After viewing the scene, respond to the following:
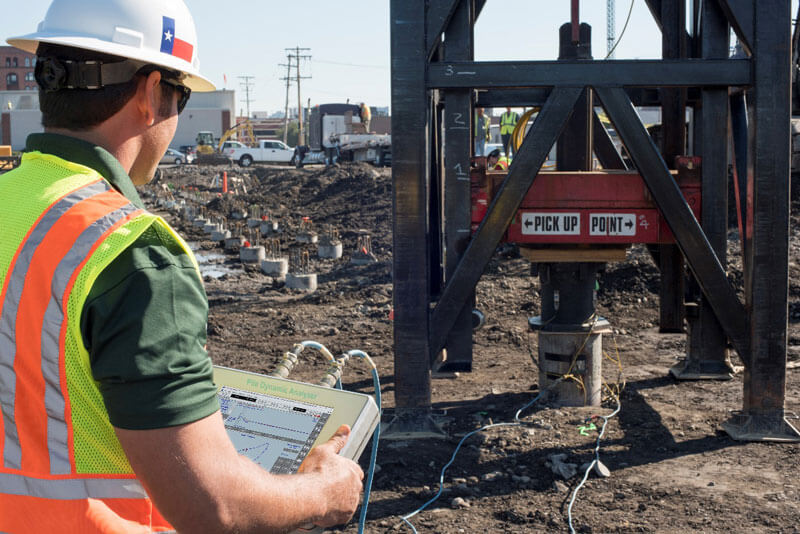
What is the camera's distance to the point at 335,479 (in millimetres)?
1888

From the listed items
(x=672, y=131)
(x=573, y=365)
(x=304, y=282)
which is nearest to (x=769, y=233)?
(x=672, y=131)

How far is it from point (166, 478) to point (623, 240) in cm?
464

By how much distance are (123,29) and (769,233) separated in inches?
182

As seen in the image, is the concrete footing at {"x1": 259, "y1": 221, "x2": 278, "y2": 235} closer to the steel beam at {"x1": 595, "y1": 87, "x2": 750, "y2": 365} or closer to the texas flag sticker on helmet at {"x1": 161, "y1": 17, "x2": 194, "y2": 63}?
the steel beam at {"x1": 595, "y1": 87, "x2": 750, "y2": 365}

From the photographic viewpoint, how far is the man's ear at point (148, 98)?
1828 mm

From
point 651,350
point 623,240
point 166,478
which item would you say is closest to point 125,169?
point 166,478

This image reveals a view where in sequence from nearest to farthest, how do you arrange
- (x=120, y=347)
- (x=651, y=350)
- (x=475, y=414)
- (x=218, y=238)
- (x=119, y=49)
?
(x=120, y=347) → (x=119, y=49) → (x=475, y=414) → (x=651, y=350) → (x=218, y=238)

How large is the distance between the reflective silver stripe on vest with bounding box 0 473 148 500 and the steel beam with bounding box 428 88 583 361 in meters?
4.07

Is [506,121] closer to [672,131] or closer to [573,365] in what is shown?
[672,131]

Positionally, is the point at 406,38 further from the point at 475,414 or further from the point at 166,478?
the point at 166,478

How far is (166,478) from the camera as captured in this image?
1521mm

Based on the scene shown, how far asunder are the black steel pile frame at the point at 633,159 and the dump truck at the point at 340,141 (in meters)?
38.2

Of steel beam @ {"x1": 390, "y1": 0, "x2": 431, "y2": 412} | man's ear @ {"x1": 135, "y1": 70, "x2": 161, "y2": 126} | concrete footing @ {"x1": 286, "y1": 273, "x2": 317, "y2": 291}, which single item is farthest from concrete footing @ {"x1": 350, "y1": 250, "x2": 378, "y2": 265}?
man's ear @ {"x1": 135, "y1": 70, "x2": 161, "y2": 126}

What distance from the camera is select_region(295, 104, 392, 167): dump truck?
45.4 metres
